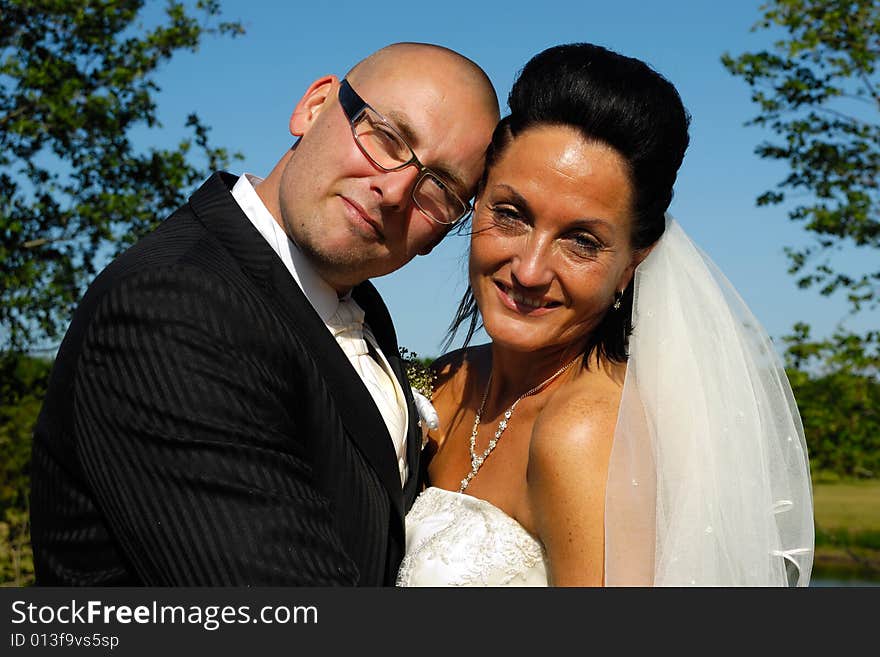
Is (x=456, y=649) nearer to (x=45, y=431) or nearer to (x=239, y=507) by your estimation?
(x=239, y=507)

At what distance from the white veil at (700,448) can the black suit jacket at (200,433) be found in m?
0.95

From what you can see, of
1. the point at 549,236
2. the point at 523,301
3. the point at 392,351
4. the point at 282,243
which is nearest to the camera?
the point at 282,243

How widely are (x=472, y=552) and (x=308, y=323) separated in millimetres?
1162

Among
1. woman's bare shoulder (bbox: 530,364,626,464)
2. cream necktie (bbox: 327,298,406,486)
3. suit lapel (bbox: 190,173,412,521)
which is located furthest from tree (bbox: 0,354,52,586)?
woman's bare shoulder (bbox: 530,364,626,464)

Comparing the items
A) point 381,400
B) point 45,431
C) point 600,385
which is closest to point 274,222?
point 381,400

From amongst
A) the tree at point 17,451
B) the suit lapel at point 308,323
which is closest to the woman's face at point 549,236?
the suit lapel at point 308,323

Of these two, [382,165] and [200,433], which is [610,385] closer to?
[382,165]

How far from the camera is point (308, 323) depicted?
294 centimetres

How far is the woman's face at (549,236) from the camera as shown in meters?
3.47

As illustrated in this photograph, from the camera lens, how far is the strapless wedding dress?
137 inches

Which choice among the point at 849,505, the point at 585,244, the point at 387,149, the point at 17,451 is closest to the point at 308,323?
the point at 387,149

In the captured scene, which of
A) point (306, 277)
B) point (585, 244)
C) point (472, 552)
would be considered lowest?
point (472, 552)

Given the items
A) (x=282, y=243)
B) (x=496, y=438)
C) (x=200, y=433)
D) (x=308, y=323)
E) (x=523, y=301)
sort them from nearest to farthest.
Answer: (x=200, y=433) < (x=308, y=323) < (x=282, y=243) < (x=523, y=301) < (x=496, y=438)

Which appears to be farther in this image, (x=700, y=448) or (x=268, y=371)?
(x=700, y=448)
